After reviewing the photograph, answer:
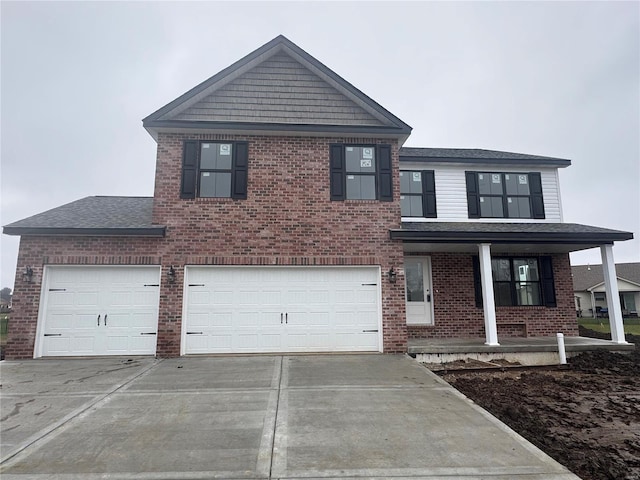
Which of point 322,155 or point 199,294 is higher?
point 322,155

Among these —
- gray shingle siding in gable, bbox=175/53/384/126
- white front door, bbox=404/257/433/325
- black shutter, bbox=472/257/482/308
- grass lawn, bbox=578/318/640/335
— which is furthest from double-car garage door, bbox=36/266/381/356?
grass lawn, bbox=578/318/640/335

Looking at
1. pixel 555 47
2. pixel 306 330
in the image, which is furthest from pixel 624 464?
pixel 555 47

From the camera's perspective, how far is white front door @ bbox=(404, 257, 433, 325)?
33.4 ft

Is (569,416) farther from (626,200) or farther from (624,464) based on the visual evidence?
(626,200)

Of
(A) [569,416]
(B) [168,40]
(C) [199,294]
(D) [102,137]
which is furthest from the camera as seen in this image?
(D) [102,137]

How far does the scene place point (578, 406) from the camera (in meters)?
5.37

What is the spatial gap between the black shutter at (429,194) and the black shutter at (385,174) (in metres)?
2.32

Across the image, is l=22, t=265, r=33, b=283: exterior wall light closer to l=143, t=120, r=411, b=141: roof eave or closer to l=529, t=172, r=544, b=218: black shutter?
l=143, t=120, r=411, b=141: roof eave

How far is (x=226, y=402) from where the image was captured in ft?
16.1

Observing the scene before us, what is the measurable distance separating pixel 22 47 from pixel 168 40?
562 centimetres

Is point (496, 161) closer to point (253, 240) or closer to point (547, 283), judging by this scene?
point (547, 283)

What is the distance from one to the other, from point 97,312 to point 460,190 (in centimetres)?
1058

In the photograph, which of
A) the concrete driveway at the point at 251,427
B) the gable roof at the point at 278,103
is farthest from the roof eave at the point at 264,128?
the concrete driveway at the point at 251,427

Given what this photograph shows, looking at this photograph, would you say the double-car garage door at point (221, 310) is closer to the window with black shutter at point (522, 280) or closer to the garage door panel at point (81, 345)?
the garage door panel at point (81, 345)
